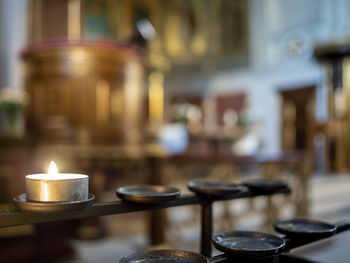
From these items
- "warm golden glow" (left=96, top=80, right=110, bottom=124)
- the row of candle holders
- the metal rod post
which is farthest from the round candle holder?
"warm golden glow" (left=96, top=80, right=110, bottom=124)

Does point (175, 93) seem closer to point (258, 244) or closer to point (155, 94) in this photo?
point (155, 94)

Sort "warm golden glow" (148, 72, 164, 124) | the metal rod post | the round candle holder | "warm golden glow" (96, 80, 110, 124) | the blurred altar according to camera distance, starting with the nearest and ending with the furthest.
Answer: the round candle holder, the metal rod post, the blurred altar, "warm golden glow" (96, 80, 110, 124), "warm golden glow" (148, 72, 164, 124)

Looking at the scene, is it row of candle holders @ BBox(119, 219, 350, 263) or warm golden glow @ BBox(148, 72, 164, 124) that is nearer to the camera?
row of candle holders @ BBox(119, 219, 350, 263)

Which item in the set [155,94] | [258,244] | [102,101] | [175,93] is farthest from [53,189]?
[175,93]

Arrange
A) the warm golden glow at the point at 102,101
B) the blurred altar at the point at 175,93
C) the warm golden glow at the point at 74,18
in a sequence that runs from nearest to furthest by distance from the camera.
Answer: the blurred altar at the point at 175,93
the warm golden glow at the point at 102,101
the warm golden glow at the point at 74,18

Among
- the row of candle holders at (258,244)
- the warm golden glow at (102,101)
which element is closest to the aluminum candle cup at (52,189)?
the row of candle holders at (258,244)

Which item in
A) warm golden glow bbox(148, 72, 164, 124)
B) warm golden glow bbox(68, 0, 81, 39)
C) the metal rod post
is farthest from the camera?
warm golden glow bbox(148, 72, 164, 124)

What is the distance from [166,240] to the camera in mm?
2760

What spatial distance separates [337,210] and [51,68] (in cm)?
334

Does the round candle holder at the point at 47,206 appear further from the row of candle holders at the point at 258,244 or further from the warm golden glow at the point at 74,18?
the warm golden glow at the point at 74,18

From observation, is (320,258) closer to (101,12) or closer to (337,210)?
(337,210)

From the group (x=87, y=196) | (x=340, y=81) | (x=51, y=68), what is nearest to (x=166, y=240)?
(x=51, y=68)

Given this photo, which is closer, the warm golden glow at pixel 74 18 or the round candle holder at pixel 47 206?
the round candle holder at pixel 47 206

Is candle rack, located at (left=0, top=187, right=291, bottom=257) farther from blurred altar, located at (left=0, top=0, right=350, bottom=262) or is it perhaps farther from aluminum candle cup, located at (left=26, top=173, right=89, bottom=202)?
blurred altar, located at (left=0, top=0, right=350, bottom=262)
